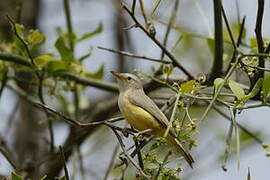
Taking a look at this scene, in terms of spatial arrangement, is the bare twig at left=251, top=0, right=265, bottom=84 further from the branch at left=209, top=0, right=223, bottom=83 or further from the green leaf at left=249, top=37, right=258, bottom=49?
the green leaf at left=249, top=37, right=258, bottom=49

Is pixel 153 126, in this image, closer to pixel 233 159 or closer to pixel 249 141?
pixel 249 141

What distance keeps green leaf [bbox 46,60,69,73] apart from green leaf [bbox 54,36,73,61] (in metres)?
0.03

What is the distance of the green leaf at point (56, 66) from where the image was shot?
290cm

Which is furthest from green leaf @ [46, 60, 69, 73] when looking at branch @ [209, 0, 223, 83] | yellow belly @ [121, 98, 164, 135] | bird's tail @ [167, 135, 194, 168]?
bird's tail @ [167, 135, 194, 168]

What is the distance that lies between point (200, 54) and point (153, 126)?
2966mm

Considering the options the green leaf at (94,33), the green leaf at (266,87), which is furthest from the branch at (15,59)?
the green leaf at (266,87)

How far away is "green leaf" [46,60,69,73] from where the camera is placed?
9.52 feet

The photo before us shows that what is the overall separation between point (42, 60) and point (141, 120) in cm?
76

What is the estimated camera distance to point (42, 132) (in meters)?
4.48

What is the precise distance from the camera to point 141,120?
2314mm

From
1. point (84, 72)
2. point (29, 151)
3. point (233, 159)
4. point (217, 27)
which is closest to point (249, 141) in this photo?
point (233, 159)

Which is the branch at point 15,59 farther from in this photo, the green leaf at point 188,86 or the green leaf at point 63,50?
the green leaf at point 188,86

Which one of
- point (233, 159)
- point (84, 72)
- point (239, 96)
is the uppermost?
point (239, 96)

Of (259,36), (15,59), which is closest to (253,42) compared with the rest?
(259,36)
